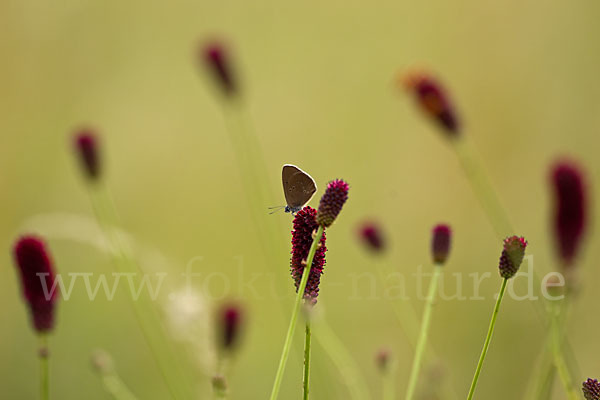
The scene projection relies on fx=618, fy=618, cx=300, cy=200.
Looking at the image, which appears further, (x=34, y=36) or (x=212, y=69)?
(x=34, y=36)

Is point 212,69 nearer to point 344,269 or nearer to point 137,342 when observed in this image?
point 137,342

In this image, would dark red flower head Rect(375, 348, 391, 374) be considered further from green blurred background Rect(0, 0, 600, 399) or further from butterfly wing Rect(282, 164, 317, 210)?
green blurred background Rect(0, 0, 600, 399)

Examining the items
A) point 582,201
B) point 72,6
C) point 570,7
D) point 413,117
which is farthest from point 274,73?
point 582,201

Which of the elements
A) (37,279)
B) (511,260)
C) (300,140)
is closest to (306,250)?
(511,260)

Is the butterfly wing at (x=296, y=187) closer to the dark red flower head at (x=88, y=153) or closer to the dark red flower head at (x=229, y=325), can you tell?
the dark red flower head at (x=229, y=325)

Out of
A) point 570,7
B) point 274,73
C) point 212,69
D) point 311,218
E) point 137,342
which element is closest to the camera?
point 311,218

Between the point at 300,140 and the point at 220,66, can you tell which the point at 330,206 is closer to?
the point at 220,66
